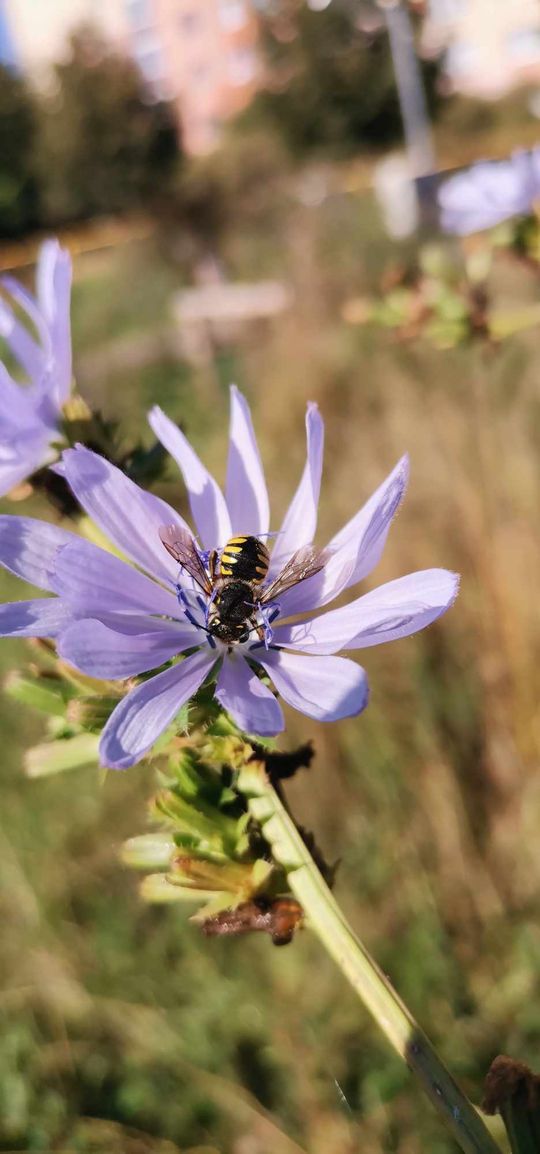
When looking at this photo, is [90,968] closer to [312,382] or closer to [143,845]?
[143,845]

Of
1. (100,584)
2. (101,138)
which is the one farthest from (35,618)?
(101,138)

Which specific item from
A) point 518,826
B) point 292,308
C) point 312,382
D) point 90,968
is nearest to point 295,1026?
point 90,968

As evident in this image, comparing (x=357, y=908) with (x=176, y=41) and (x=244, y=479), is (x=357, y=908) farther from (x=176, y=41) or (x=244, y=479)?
(x=176, y=41)

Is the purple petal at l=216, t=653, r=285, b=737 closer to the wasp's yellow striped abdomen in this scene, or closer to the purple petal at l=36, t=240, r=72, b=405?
the wasp's yellow striped abdomen

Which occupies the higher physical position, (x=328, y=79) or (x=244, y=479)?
(x=328, y=79)

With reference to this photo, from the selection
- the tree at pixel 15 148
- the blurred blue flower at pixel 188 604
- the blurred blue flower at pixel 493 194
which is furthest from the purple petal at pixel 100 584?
the tree at pixel 15 148

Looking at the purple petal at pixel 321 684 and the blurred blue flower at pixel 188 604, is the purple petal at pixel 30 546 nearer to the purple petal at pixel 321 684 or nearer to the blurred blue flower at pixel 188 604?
the blurred blue flower at pixel 188 604

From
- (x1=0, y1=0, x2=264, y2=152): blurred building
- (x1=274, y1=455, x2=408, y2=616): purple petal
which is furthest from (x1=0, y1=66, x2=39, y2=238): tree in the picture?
(x1=274, y1=455, x2=408, y2=616): purple petal
